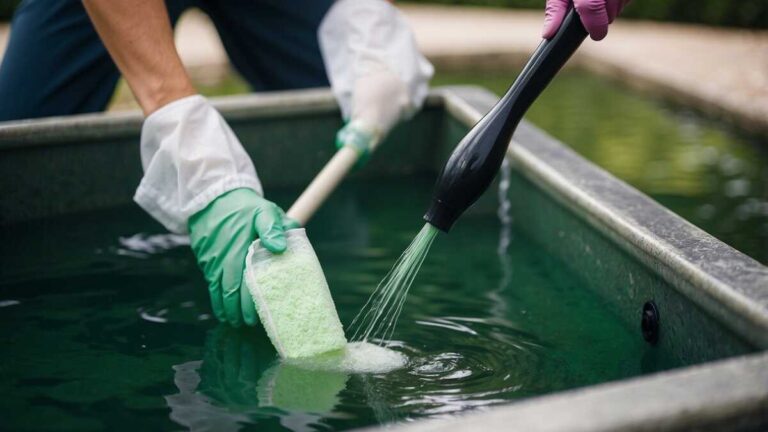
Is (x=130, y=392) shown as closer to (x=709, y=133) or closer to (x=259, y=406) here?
(x=259, y=406)

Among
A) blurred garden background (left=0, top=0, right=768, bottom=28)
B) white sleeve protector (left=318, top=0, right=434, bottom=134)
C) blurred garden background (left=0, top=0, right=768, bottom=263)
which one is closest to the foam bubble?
white sleeve protector (left=318, top=0, right=434, bottom=134)

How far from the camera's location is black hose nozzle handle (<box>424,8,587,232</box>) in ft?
6.03

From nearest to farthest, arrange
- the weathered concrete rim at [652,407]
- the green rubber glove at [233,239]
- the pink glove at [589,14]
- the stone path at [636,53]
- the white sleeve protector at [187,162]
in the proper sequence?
the weathered concrete rim at [652,407] → the pink glove at [589,14] → the green rubber glove at [233,239] → the white sleeve protector at [187,162] → the stone path at [636,53]

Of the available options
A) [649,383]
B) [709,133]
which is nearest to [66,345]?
[649,383]

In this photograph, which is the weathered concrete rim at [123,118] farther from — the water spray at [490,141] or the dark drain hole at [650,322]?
the dark drain hole at [650,322]

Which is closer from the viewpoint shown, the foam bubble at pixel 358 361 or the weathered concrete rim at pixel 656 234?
the weathered concrete rim at pixel 656 234

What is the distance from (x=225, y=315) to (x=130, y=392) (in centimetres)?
35

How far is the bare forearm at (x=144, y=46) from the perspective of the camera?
6.97ft

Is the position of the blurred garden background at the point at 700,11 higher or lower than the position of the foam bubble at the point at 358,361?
lower

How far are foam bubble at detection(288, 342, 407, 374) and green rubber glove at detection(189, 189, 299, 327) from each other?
0.19 metres

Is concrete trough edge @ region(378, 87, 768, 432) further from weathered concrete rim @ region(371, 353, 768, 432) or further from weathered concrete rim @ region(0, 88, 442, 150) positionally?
weathered concrete rim @ region(0, 88, 442, 150)

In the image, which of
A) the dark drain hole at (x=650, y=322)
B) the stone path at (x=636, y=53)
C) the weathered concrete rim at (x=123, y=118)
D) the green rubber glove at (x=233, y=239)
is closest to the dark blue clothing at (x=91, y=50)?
the weathered concrete rim at (x=123, y=118)

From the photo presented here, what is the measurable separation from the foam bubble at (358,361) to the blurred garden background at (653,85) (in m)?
1.26

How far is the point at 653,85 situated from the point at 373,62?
3.57 m
